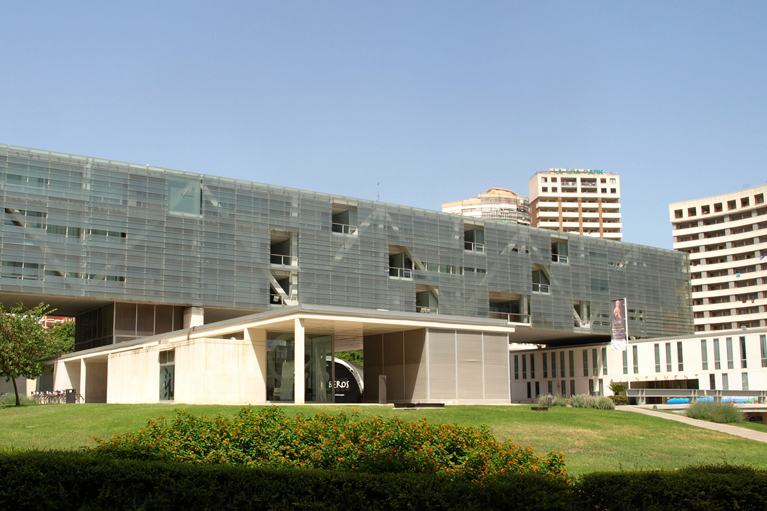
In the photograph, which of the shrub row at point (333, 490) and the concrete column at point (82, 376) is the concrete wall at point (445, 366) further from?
the shrub row at point (333, 490)

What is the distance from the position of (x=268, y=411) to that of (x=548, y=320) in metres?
61.4

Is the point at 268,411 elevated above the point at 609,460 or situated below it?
above

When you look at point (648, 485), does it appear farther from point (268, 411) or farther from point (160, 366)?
point (160, 366)

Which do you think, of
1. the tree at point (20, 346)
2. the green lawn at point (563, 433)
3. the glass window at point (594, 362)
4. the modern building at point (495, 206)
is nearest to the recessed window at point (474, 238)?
the glass window at point (594, 362)

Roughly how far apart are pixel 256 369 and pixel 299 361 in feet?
9.60

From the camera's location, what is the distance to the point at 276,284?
197 feet

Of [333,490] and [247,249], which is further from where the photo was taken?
[247,249]

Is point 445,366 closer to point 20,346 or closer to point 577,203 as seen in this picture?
point 20,346

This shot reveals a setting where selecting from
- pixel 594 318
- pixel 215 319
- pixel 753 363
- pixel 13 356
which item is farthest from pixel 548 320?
pixel 13 356

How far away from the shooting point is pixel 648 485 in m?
9.72

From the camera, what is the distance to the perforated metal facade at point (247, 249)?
170 ft

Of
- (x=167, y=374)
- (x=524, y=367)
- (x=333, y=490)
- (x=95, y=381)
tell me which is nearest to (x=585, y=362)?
(x=524, y=367)

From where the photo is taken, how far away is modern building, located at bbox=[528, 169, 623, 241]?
166 m

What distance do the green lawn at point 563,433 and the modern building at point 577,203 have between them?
138 meters
